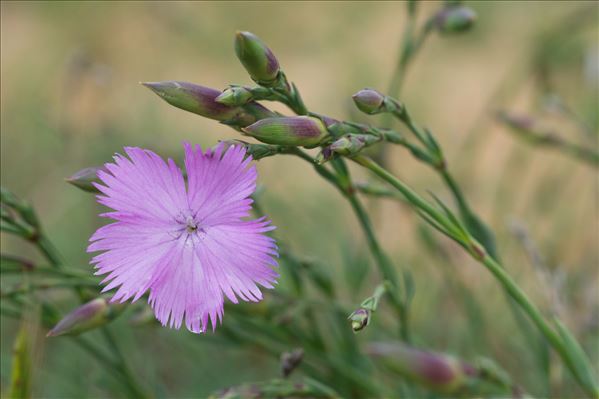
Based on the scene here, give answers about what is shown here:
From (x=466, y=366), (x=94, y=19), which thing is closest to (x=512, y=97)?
(x=466, y=366)

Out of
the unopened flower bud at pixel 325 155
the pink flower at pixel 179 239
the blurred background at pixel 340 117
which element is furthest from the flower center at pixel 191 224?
the blurred background at pixel 340 117

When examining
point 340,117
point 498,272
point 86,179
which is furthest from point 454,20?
point 340,117

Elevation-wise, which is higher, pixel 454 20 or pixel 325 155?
pixel 454 20

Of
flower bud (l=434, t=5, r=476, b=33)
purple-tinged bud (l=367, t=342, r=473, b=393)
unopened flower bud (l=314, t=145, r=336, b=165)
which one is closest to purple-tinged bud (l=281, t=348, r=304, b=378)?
purple-tinged bud (l=367, t=342, r=473, b=393)

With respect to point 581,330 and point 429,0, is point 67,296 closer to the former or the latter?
point 581,330

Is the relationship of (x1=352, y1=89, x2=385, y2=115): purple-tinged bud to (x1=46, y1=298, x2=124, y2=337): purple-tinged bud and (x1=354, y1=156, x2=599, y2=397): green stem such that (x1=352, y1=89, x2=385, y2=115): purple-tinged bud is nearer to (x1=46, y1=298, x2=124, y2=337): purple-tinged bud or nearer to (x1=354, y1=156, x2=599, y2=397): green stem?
(x1=354, y1=156, x2=599, y2=397): green stem

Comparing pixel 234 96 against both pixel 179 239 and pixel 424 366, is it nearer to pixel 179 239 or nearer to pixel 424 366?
pixel 179 239
